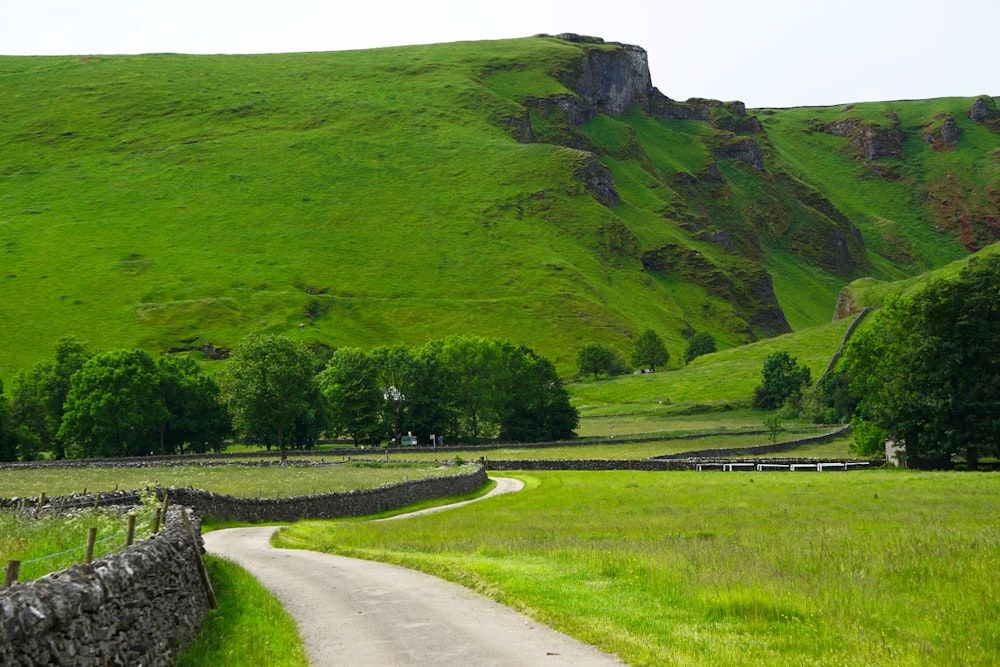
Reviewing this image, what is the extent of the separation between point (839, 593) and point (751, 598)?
2.09m

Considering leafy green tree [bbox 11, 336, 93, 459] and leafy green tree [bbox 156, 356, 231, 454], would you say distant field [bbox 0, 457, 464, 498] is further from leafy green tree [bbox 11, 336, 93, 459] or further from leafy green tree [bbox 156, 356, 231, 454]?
leafy green tree [bbox 11, 336, 93, 459]

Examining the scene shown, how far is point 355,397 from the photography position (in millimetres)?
118500

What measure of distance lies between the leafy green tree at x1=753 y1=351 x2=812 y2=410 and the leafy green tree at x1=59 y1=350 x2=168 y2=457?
93.3m

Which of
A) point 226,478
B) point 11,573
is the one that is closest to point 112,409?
point 226,478

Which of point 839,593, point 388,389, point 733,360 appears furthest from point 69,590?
point 733,360

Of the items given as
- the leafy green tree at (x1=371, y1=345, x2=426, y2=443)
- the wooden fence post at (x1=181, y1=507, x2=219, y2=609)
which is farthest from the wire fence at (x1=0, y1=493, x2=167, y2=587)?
the leafy green tree at (x1=371, y1=345, x2=426, y2=443)

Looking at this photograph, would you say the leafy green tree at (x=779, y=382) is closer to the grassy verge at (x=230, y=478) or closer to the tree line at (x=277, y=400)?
the tree line at (x=277, y=400)

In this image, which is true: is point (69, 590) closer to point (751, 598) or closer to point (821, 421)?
point (751, 598)

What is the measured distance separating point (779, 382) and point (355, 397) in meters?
72.0

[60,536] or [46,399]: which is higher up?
[46,399]

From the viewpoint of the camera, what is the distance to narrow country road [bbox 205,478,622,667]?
15.6 metres

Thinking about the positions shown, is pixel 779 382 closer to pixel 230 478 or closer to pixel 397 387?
pixel 397 387

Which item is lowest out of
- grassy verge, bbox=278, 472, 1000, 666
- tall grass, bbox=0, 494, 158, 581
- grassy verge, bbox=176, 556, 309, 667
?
grassy verge, bbox=278, 472, 1000, 666

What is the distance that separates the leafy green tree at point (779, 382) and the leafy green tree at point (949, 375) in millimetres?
81668
